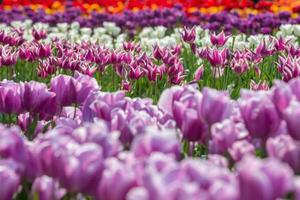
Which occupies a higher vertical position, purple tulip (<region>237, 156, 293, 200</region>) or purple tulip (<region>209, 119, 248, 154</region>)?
purple tulip (<region>237, 156, 293, 200</region>)

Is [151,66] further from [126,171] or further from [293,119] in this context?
[126,171]

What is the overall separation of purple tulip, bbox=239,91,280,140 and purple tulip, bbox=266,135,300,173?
0.58 ft

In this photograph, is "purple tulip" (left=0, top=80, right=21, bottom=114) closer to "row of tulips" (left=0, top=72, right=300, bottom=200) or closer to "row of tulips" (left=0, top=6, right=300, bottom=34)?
"row of tulips" (left=0, top=72, right=300, bottom=200)

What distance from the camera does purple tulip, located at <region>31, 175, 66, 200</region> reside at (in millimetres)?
1767

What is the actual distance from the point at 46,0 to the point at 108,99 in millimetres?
14342

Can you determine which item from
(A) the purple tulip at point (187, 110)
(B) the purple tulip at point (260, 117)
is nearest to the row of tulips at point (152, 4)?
(A) the purple tulip at point (187, 110)

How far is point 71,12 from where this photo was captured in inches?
535

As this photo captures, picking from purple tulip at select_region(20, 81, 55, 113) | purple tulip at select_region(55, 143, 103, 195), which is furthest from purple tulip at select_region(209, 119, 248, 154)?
purple tulip at select_region(20, 81, 55, 113)

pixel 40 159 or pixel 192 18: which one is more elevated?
pixel 40 159

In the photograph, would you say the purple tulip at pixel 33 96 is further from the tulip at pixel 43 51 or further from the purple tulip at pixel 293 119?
the tulip at pixel 43 51

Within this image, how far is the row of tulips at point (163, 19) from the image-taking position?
11375mm

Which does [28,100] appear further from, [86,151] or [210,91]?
[86,151]

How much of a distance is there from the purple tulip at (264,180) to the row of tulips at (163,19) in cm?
970

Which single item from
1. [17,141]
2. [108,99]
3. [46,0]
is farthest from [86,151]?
[46,0]
